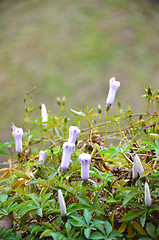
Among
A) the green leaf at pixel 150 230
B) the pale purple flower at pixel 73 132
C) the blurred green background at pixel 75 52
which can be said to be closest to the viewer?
the green leaf at pixel 150 230

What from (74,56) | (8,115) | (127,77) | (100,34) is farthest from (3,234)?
(100,34)

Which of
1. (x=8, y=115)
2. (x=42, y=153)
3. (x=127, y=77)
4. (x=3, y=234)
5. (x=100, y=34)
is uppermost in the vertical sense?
(x=100, y=34)

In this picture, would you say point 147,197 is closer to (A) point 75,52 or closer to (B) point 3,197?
(B) point 3,197

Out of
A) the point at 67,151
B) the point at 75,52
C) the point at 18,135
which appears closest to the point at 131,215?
the point at 67,151

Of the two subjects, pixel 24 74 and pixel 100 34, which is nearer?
pixel 24 74

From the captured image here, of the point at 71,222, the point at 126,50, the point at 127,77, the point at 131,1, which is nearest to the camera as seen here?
the point at 71,222

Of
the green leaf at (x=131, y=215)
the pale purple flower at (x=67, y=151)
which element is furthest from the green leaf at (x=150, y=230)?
the pale purple flower at (x=67, y=151)

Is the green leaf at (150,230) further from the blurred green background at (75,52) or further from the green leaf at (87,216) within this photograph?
the blurred green background at (75,52)

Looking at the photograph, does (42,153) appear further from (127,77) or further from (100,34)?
(100,34)
